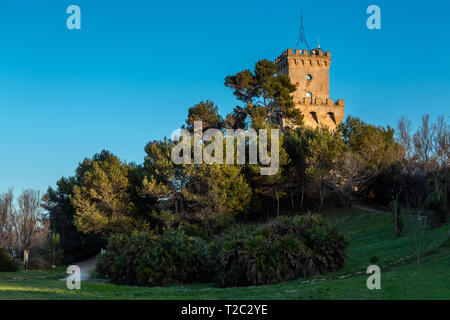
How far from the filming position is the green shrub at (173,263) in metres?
17.3

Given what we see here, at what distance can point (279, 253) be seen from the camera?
14773 mm

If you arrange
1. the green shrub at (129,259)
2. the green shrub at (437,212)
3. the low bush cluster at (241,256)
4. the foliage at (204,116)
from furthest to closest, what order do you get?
1. the foliage at (204,116)
2. the green shrub at (437,212)
3. the green shrub at (129,259)
4. the low bush cluster at (241,256)

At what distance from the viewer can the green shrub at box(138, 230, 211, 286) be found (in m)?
17.3

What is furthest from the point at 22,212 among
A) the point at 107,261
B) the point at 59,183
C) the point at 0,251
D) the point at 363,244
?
the point at 363,244

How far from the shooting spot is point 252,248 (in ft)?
49.1

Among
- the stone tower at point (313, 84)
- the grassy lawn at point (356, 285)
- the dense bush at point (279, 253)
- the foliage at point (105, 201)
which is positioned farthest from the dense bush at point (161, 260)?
the stone tower at point (313, 84)

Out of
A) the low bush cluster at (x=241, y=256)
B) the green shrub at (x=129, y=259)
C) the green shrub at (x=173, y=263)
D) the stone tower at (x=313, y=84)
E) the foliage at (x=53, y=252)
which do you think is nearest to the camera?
the low bush cluster at (x=241, y=256)

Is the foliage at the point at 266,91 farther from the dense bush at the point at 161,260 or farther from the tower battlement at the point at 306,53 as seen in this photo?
the dense bush at the point at 161,260

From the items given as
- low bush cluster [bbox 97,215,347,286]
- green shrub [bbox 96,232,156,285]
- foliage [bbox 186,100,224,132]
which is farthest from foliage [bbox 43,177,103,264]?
low bush cluster [bbox 97,215,347,286]

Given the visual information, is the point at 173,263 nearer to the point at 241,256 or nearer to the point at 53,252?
the point at 241,256

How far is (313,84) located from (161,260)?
127 ft

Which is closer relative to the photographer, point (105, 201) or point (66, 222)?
point (105, 201)

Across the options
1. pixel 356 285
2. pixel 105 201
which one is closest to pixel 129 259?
pixel 356 285
